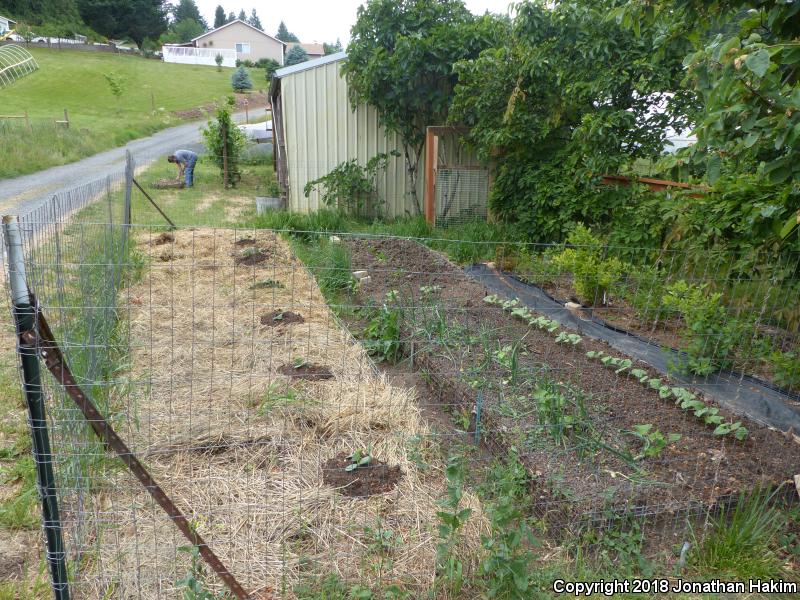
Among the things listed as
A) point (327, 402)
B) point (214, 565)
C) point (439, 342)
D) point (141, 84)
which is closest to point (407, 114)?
point (439, 342)

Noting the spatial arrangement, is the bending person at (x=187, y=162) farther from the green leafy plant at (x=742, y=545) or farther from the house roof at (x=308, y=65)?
the green leafy plant at (x=742, y=545)

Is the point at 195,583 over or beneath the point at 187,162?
beneath

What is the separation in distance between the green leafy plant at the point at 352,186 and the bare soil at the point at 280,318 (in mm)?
5074

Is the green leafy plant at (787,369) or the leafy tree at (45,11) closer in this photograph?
the green leafy plant at (787,369)

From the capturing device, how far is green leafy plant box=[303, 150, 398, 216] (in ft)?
33.3

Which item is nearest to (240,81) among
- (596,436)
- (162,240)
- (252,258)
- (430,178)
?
(430,178)

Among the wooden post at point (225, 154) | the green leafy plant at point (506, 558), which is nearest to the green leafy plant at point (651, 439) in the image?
the green leafy plant at point (506, 558)

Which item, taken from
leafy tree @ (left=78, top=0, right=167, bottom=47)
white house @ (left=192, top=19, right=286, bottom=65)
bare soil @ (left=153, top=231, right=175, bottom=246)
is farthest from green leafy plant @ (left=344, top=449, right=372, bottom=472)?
white house @ (left=192, top=19, right=286, bottom=65)

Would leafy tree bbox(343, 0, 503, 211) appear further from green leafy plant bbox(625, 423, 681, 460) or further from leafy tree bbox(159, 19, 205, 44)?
leafy tree bbox(159, 19, 205, 44)

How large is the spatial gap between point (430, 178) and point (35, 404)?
817cm

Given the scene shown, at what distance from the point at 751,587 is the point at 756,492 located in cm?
53

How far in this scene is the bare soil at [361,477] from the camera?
297cm

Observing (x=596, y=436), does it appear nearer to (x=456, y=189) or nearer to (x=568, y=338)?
(x=568, y=338)

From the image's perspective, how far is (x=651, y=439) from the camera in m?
3.19
